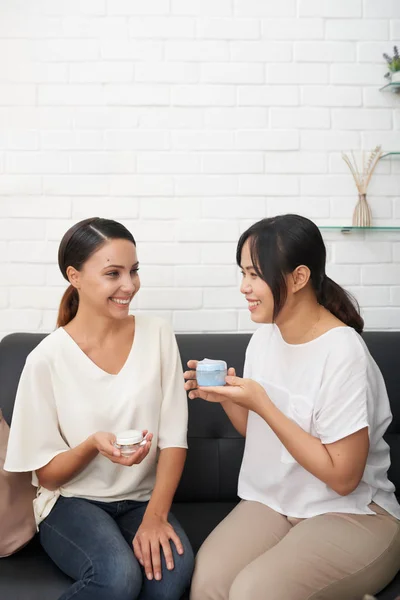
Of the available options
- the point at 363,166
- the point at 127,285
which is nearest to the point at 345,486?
the point at 127,285

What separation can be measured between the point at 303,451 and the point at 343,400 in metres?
0.17

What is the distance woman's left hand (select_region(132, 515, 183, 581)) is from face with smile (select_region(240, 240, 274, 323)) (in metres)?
0.62

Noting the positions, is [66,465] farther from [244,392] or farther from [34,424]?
[244,392]

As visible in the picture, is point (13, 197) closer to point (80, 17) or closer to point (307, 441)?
point (80, 17)

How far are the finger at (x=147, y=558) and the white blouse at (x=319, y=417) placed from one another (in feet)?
1.16

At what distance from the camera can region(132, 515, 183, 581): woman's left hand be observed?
162 cm

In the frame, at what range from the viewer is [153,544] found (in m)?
1.64

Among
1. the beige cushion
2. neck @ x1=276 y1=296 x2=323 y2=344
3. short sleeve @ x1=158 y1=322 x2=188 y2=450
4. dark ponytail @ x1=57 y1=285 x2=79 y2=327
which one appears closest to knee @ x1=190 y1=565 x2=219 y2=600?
short sleeve @ x1=158 y1=322 x2=188 y2=450

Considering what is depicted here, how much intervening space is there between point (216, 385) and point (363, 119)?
4.84 ft

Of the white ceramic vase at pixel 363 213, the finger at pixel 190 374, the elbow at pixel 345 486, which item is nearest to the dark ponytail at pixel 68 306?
the finger at pixel 190 374

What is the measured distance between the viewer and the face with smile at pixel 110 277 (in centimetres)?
188

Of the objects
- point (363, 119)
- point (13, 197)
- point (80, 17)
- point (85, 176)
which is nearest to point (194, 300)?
point (85, 176)

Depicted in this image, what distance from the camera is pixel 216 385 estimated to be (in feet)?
5.49

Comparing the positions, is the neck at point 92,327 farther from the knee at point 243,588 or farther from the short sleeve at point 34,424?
the knee at point 243,588
